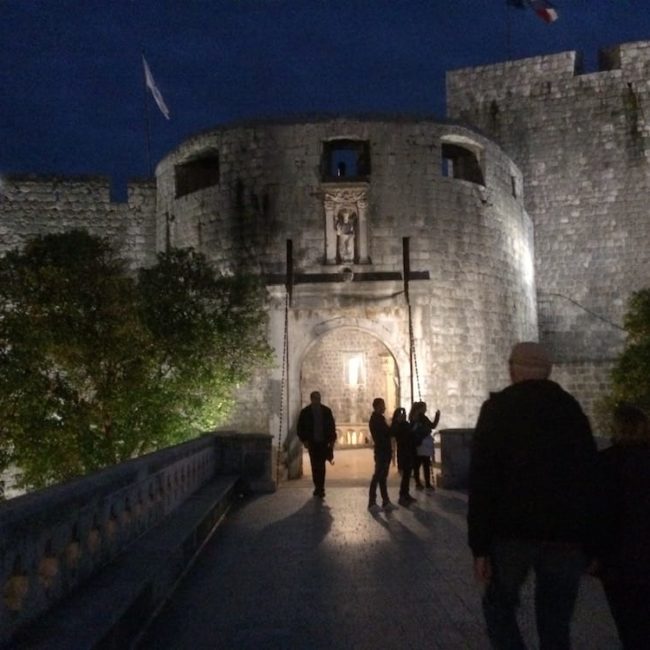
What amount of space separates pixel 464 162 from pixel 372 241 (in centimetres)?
374

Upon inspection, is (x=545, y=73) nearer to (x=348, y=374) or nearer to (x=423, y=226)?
(x=423, y=226)

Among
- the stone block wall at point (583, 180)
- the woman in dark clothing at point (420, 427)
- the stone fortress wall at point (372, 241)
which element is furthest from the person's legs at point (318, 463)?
the stone block wall at point (583, 180)

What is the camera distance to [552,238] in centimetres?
2103

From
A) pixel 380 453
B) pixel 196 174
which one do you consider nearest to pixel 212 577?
pixel 380 453

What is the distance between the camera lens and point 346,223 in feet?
50.5

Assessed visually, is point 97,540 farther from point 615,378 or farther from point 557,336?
point 557,336

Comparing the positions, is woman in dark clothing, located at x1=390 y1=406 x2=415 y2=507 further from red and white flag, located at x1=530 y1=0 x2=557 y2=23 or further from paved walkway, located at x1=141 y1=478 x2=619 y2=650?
red and white flag, located at x1=530 y1=0 x2=557 y2=23

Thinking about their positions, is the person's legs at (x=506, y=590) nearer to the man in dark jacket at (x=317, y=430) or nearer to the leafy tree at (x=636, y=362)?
the man in dark jacket at (x=317, y=430)

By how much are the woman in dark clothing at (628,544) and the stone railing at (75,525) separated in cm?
238

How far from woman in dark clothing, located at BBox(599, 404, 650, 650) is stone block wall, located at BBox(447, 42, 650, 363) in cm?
1816

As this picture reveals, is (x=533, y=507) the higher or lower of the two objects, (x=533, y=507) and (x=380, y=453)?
the higher

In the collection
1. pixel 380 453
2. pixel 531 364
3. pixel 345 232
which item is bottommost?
pixel 380 453

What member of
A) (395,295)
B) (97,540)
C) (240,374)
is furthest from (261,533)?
(395,295)

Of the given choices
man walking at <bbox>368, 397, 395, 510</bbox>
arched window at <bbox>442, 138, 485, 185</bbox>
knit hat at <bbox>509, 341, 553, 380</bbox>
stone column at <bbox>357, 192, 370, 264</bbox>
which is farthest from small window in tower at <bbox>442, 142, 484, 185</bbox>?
knit hat at <bbox>509, 341, 553, 380</bbox>
